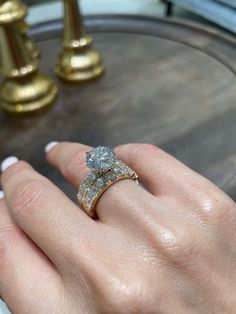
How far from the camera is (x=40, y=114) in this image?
54 cm

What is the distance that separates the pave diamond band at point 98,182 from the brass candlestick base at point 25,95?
24 centimetres

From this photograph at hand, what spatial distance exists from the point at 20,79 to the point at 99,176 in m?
0.26

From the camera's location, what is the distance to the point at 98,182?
33cm

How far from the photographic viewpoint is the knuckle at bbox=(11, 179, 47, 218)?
1.11ft

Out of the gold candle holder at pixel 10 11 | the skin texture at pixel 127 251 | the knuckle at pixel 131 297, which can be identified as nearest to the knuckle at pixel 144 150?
the skin texture at pixel 127 251

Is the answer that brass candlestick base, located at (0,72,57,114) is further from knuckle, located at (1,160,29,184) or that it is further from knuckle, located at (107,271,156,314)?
knuckle, located at (107,271,156,314)

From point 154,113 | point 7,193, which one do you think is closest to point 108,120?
point 154,113

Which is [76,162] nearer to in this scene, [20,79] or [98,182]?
[98,182]

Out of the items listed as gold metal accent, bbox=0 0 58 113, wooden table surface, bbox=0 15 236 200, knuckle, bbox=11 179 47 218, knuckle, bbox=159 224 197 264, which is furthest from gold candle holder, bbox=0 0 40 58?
knuckle, bbox=159 224 197 264

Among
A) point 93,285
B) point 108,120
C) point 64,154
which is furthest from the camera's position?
point 108,120

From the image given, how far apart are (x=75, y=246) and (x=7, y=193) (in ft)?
0.36

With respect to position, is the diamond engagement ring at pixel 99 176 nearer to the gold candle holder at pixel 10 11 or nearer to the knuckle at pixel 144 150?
the knuckle at pixel 144 150

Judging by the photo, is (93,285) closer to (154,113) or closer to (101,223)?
(101,223)

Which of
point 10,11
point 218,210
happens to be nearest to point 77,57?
point 10,11
